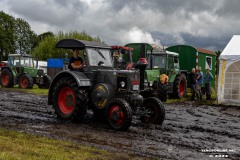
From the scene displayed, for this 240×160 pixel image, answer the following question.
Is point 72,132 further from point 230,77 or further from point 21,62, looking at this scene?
point 21,62

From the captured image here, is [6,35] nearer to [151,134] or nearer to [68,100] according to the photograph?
[68,100]

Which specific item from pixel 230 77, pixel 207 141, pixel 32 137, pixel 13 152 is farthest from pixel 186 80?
pixel 13 152

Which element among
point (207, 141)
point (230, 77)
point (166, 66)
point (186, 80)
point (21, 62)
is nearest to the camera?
point (207, 141)

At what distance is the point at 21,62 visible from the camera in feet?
76.8

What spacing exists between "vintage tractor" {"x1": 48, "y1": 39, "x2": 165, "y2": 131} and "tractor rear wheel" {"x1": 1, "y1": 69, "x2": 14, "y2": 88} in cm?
1437

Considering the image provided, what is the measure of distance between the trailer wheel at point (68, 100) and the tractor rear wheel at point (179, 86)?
30.1ft

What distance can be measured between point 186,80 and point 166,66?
206 centimetres

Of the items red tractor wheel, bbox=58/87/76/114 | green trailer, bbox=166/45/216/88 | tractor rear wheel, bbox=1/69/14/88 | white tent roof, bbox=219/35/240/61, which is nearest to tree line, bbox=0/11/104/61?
tractor rear wheel, bbox=1/69/14/88

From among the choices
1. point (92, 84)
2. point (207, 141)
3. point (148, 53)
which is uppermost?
point (148, 53)

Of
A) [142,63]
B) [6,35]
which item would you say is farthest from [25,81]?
[6,35]

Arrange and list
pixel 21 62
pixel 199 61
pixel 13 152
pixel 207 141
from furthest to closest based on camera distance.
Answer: pixel 21 62, pixel 199 61, pixel 207 141, pixel 13 152

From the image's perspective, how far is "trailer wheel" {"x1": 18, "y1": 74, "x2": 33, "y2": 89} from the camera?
22.0 meters

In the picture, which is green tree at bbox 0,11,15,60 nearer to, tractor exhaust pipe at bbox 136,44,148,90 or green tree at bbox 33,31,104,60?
green tree at bbox 33,31,104,60

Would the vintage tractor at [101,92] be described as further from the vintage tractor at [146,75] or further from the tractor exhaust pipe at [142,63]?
the vintage tractor at [146,75]
